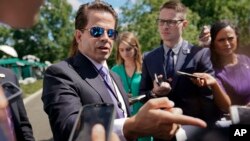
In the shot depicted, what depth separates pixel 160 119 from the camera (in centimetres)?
104

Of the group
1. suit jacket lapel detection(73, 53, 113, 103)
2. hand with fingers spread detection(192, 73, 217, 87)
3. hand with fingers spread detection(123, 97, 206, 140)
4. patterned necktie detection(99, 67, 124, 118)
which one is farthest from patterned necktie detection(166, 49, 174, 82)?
hand with fingers spread detection(123, 97, 206, 140)

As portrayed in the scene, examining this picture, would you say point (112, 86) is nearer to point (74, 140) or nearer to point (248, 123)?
point (248, 123)

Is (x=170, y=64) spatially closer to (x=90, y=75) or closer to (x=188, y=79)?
(x=188, y=79)

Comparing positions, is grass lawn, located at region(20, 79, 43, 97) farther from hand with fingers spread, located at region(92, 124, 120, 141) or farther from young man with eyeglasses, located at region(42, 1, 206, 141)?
hand with fingers spread, located at region(92, 124, 120, 141)

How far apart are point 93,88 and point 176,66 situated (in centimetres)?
93

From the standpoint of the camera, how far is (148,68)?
9.08ft

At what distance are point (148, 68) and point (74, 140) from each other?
77.4 inches

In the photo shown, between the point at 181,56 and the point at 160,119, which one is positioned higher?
the point at 160,119

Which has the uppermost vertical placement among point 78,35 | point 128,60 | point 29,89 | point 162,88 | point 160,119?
→ point 78,35

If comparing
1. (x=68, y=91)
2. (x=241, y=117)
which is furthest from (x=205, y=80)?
(x=241, y=117)

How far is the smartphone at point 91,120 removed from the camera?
775 millimetres

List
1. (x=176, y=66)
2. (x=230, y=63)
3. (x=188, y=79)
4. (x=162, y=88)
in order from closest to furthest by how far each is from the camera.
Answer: (x=230, y=63) → (x=162, y=88) → (x=188, y=79) → (x=176, y=66)

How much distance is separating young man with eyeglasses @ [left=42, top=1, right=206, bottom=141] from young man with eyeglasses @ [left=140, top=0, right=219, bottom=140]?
1.66 feet

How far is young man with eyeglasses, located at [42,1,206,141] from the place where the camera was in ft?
3.64
